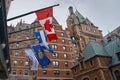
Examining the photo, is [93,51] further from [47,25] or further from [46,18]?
[46,18]

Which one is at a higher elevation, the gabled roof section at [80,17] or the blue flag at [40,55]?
the gabled roof section at [80,17]

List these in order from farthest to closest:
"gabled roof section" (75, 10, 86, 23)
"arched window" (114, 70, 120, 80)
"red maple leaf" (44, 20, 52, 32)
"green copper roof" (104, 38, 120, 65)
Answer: "gabled roof section" (75, 10, 86, 23)
"green copper roof" (104, 38, 120, 65)
"arched window" (114, 70, 120, 80)
"red maple leaf" (44, 20, 52, 32)

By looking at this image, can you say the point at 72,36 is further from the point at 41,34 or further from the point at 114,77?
the point at 41,34

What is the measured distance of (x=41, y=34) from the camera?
12.7 metres

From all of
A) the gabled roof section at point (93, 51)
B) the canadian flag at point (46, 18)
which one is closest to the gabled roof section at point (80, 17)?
the gabled roof section at point (93, 51)

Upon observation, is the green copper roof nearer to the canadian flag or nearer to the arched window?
the arched window

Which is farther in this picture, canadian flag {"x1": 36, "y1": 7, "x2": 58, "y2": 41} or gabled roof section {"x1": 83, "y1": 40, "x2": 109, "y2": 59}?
gabled roof section {"x1": 83, "y1": 40, "x2": 109, "y2": 59}

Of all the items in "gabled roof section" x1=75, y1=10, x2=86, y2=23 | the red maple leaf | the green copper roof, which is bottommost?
→ the red maple leaf

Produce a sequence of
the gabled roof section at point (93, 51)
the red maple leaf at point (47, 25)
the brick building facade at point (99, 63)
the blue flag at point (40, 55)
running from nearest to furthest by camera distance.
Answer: the red maple leaf at point (47, 25)
the blue flag at point (40, 55)
the brick building facade at point (99, 63)
the gabled roof section at point (93, 51)

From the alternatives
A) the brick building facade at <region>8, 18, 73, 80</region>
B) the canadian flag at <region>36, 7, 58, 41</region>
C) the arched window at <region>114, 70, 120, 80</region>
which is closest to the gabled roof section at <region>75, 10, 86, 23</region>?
the brick building facade at <region>8, 18, 73, 80</region>

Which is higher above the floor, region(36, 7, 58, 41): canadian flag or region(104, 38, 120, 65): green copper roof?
region(104, 38, 120, 65): green copper roof

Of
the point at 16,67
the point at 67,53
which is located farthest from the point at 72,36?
the point at 16,67

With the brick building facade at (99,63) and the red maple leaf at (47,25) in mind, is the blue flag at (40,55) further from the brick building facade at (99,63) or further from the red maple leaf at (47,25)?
the brick building facade at (99,63)

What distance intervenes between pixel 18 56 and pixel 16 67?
2.94 metres
